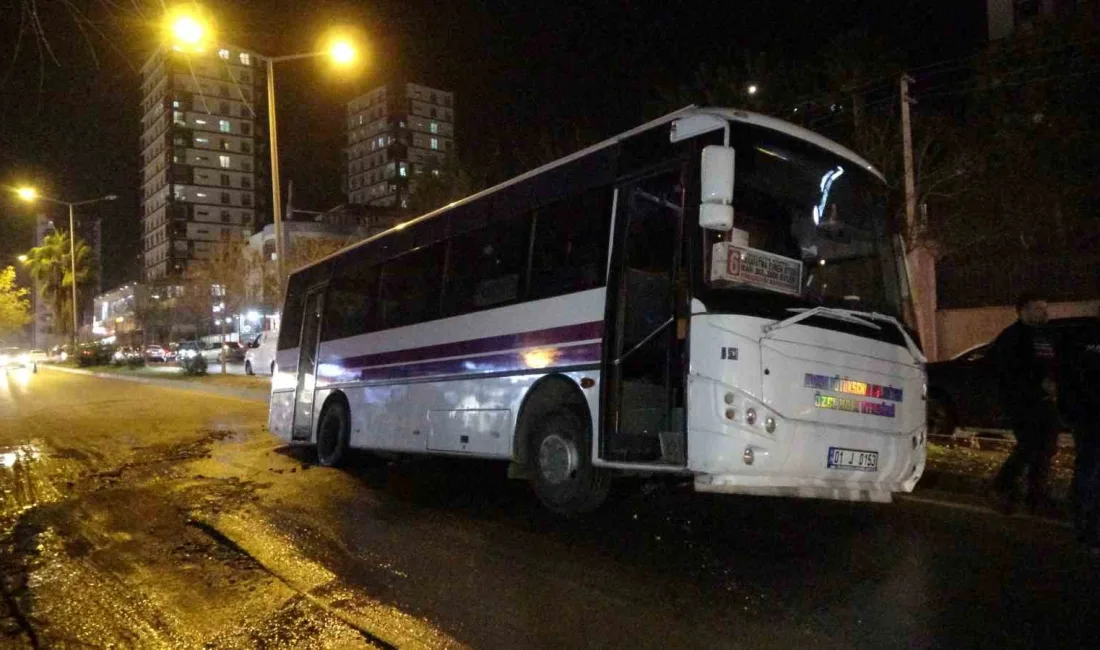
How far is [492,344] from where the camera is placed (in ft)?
26.6

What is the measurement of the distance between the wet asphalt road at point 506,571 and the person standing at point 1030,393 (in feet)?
1.32

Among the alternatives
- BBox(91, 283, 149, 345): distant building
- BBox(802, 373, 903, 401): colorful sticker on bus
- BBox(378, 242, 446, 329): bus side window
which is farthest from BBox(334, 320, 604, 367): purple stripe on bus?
BBox(91, 283, 149, 345): distant building

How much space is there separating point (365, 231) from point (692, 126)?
68875 mm

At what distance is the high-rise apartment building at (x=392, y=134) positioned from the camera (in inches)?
4176

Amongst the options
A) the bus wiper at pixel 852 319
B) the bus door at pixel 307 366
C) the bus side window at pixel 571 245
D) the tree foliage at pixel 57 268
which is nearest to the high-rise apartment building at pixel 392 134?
the tree foliage at pixel 57 268

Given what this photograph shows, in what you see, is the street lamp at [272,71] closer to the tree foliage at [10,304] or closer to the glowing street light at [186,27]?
the glowing street light at [186,27]

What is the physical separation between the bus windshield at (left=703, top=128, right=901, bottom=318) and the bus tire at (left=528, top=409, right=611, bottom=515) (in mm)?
1895

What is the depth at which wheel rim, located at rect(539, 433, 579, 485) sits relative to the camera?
6.99m

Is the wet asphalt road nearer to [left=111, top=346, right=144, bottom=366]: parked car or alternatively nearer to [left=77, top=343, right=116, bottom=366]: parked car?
[left=111, top=346, right=144, bottom=366]: parked car

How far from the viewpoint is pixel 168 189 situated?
321 ft

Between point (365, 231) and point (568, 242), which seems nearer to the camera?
point (568, 242)

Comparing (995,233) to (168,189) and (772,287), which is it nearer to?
(772,287)

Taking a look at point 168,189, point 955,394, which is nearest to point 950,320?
point 955,394

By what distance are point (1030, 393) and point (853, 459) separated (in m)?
1.77
